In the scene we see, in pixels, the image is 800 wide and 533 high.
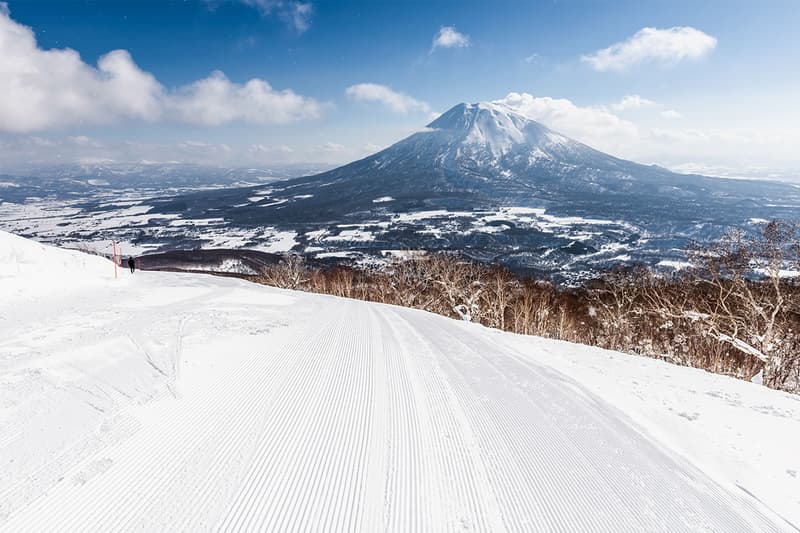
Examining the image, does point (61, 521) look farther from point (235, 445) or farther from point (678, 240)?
point (678, 240)

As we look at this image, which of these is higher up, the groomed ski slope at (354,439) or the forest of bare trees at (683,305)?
the groomed ski slope at (354,439)

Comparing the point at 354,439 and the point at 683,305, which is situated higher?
the point at 354,439

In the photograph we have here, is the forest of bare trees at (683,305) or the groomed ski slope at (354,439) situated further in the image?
the forest of bare trees at (683,305)

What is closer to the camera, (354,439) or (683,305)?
(354,439)

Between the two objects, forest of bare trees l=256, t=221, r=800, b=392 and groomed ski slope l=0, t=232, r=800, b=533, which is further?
forest of bare trees l=256, t=221, r=800, b=392
